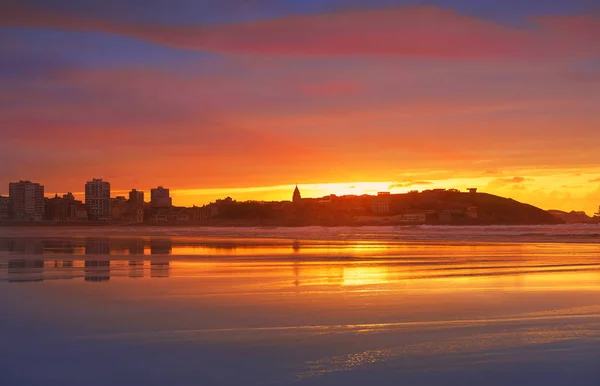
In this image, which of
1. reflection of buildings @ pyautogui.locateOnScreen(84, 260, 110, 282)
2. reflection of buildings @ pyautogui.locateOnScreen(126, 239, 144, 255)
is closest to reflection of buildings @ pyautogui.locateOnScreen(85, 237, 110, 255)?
reflection of buildings @ pyautogui.locateOnScreen(126, 239, 144, 255)

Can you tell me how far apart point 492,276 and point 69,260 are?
572 inches

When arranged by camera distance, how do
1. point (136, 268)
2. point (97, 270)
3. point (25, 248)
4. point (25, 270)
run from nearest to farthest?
point (25, 270), point (97, 270), point (136, 268), point (25, 248)

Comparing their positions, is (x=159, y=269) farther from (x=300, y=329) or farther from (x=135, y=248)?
(x=135, y=248)

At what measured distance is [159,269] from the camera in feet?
59.5

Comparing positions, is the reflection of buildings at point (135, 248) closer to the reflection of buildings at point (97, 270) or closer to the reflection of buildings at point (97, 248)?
the reflection of buildings at point (97, 248)

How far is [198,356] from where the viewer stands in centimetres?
718

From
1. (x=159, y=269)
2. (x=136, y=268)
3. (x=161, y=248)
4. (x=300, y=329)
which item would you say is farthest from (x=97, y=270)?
(x=161, y=248)

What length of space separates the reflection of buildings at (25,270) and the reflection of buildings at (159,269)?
292 centimetres

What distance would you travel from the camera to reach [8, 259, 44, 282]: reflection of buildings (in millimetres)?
15344

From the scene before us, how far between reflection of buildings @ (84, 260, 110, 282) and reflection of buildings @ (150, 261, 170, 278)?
125 cm

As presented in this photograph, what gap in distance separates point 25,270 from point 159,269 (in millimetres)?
3852

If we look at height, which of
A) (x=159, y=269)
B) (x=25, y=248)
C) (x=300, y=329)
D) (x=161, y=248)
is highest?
(x=25, y=248)

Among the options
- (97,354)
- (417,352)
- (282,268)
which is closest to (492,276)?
(282,268)

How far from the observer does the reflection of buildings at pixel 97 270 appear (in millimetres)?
15395
